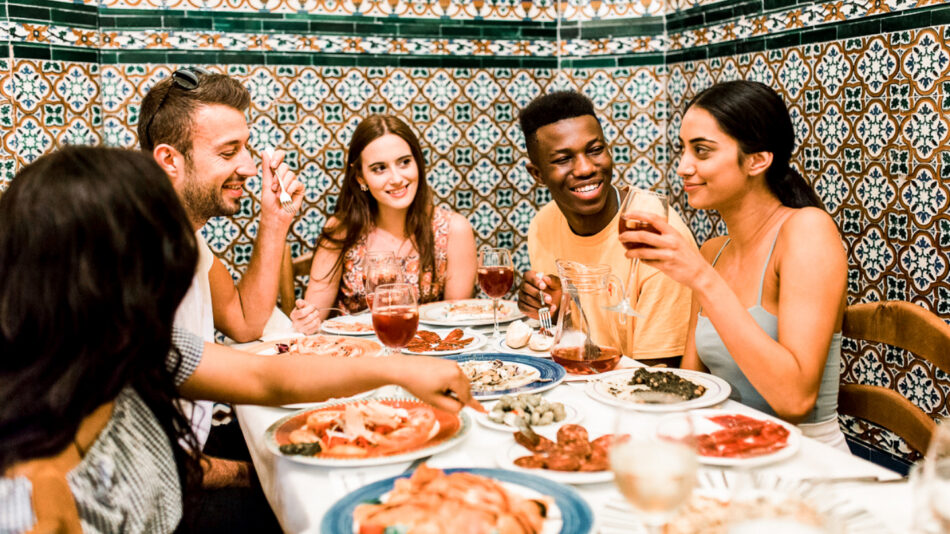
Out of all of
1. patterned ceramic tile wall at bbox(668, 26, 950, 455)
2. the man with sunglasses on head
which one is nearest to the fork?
the man with sunglasses on head

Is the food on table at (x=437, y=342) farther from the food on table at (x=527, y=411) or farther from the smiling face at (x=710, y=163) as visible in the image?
the smiling face at (x=710, y=163)

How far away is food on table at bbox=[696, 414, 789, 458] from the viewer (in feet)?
4.14

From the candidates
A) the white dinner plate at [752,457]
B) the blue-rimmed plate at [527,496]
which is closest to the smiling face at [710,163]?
the white dinner plate at [752,457]

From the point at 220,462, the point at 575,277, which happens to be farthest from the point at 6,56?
the point at 575,277

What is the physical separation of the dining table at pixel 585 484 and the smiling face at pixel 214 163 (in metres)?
1.15

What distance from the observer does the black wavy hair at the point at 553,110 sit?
2805 millimetres

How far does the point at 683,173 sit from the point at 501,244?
227 centimetres

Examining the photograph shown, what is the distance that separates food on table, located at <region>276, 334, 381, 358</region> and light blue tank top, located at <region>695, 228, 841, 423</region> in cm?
88

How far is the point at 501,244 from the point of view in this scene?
14.4ft

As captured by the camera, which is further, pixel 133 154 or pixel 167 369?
pixel 167 369

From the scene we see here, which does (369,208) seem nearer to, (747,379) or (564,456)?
(747,379)

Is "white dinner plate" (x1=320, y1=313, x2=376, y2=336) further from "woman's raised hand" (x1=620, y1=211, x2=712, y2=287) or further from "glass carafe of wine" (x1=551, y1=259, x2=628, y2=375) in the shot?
"woman's raised hand" (x1=620, y1=211, x2=712, y2=287)

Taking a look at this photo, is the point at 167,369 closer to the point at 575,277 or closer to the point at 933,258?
the point at 575,277

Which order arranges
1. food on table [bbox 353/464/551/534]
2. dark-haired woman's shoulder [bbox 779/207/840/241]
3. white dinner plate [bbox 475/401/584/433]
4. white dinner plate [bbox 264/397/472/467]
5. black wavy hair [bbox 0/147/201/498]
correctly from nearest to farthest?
food on table [bbox 353/464/551/534] → black wavy hair [bbox 0/147/201/498] → white dinner plate [bbox 264/397/472/467] → white dinner plate [bbox 475/401/584/433] → dark-haired woman's shoulder [bbox 779/207/840/241]
